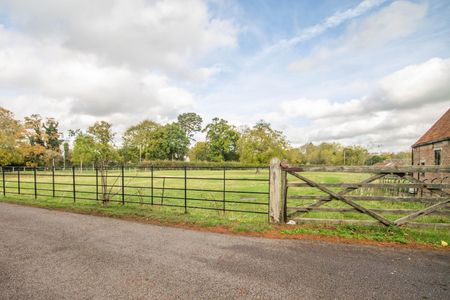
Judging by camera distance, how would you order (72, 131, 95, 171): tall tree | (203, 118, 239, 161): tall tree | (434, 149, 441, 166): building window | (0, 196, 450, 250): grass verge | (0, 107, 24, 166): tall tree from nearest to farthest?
(0, 196, 450, 250): grass verge
(434, 149, 441, 166): building window
(0, 107, 24, 166): tall tree
(72, 131, 95, 171): tall tree
(203, 118, 239, 161): tall tree

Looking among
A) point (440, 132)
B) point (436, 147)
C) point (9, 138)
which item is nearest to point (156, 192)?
point (436, 147)

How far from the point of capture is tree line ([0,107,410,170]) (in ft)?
130

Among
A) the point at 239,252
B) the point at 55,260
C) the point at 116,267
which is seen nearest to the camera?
the point at 116,267

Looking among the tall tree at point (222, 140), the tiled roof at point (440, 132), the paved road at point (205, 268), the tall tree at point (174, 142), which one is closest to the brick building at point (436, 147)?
the tiled roof at point (440, 132)

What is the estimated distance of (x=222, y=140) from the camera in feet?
222

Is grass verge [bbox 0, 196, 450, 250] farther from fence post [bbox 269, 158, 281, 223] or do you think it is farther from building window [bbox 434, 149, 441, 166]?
building window [bbox 434, 149, 441, 166]

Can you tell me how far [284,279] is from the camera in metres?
3.54

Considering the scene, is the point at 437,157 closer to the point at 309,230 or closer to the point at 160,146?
the point at 309,230

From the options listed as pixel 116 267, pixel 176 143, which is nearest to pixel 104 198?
pixel 116 267

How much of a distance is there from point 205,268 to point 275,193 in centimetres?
329

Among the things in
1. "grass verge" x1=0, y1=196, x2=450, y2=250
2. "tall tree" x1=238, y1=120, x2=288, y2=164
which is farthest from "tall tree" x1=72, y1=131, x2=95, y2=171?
"grass verge" x1=0, y1=196, x2=450, y2=250

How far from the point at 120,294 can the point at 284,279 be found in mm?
2305

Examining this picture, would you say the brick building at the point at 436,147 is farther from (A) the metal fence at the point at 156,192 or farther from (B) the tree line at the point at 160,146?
(B) the tree line at the point at 160,146

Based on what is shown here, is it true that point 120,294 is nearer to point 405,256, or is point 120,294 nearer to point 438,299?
point 438,299
